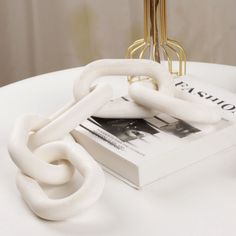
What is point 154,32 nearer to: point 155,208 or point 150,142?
point 150,142

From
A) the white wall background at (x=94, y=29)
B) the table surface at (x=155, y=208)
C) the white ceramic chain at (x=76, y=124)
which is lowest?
the white wall background at (x=94, y=29)

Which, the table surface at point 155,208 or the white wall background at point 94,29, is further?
the white wall background at point 94,29

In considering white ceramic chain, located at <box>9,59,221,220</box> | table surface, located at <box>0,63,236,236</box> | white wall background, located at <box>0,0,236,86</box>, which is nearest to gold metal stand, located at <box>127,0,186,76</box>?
white ceramic chain, located at <box>9,59,221,220</box>

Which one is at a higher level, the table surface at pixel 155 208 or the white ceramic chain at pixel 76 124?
the white ceramic chain at pixel 76 124

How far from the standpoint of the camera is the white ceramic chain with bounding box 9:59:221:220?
54 cm

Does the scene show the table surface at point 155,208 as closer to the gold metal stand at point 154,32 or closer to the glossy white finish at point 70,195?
the glossy white finish at point 70,195

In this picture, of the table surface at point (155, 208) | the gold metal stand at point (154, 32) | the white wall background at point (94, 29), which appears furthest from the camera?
the white wall background at point (94, 29)

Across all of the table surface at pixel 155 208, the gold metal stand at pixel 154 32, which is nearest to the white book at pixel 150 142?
the table surface at pixel 155 208

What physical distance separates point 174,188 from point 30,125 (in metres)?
0.19

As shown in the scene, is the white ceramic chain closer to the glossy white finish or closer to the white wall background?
the glossy white finish

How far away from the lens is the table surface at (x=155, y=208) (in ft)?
1.70

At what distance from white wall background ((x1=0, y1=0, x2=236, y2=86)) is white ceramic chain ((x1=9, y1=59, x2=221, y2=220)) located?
30.2 inches

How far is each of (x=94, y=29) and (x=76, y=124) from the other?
0.90 meters

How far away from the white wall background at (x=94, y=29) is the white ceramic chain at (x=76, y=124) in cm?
77
